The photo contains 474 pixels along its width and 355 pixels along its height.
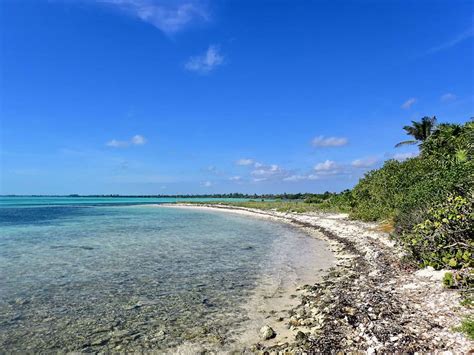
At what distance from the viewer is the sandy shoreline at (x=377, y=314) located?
19.6 feet

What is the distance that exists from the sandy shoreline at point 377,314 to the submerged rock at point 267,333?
25cm

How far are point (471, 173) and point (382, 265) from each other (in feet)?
14.7

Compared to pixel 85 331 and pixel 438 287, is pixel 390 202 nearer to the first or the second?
pixel 438 287

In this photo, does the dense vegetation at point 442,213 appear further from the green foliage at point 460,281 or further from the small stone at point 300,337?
the small stone at point 300,337

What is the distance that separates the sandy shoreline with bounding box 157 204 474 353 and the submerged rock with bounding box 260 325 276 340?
0.25 metres

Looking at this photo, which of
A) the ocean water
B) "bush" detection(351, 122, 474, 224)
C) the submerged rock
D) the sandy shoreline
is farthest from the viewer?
"bush" detection(351, 122, 474, 224)

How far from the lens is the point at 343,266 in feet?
46.8

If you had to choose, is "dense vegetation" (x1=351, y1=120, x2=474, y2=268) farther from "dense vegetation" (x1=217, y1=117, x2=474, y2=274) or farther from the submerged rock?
the submerged rock

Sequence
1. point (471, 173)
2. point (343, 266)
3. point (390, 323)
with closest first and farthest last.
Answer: point (390, 323) → point (471, 173) → point (343, 266)

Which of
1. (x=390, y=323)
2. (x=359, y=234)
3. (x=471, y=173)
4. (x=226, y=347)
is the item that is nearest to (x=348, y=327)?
(x=390, y=323)

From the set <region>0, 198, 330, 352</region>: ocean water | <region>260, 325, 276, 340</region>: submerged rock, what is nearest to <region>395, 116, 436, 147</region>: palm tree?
<region>0, 198, 330, 352</region>: ocean water

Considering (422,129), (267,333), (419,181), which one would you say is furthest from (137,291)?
(422,129)

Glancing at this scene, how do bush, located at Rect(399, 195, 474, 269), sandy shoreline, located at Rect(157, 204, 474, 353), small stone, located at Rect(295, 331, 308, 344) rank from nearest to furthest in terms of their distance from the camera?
sandy shoreline, located at Rect(157, 204, 474, 353) → small stone, located at Rect(295, 331, 308, 344) → bush, located at Rect(399, 195, 474, 269)

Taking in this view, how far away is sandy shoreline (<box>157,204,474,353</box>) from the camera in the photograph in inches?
235
